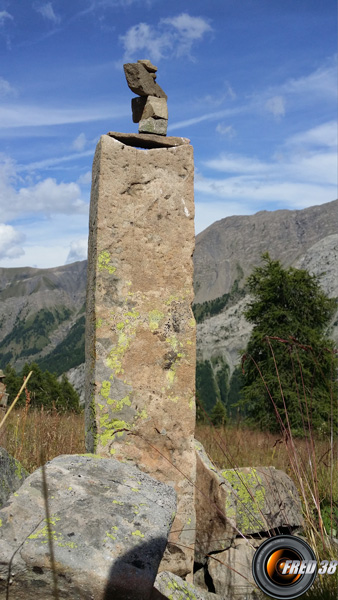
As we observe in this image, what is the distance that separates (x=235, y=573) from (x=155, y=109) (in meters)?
4.31

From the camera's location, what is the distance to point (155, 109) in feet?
16.2

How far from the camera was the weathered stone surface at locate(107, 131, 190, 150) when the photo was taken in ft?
15.1

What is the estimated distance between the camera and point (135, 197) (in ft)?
14.5

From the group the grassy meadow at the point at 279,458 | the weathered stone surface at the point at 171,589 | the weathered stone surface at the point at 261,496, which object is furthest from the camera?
the weathered stone surface at the point at 261,496

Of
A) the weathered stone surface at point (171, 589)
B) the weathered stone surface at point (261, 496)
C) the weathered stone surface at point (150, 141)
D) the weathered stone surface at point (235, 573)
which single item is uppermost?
the weathered stone surface at point (150, 141)

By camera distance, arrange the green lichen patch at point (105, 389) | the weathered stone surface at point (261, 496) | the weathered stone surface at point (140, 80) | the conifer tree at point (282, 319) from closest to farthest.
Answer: the green lichen patch at point (105, 389) → the weathered stone surface at point (261, 496) → the weathered stone surface at point (140, 80) → the conifer tree at point (282, 319)

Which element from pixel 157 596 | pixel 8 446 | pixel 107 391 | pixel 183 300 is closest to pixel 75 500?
pixel 157 596

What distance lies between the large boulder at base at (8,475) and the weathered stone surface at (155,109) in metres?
3.37

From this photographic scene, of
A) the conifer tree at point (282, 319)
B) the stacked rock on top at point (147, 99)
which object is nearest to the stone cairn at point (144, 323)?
the stacked rock on top at point (147, 99)

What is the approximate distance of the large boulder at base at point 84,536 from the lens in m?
2.10

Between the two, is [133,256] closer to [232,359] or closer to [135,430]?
[135,430]

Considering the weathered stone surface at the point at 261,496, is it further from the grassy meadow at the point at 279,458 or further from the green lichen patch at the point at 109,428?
the green lichen patch at the point at 109,428

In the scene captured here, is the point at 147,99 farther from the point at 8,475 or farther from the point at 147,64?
the point at 8,475

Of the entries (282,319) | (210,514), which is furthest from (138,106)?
(282,319)
